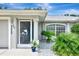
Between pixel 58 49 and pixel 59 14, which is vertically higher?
pixel 59 14

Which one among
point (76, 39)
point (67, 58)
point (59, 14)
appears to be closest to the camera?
point (67, 58)

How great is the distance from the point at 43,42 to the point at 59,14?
266 cm

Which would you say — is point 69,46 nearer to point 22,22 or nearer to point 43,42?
point 43,42

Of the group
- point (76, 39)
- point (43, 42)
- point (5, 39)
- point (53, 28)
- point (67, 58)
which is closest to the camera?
point (67, 58)

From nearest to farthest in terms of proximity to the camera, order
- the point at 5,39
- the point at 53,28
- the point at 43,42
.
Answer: the point at 53,28
the point at 43,42
the point at 5,39

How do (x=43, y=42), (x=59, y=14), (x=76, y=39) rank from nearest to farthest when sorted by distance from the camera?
(x=76, y=39), (x=59, y=14), (x=43, y=42)

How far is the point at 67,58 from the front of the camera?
5504mm

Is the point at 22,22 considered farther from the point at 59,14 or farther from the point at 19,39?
the point at 59,14

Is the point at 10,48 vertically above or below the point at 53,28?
below

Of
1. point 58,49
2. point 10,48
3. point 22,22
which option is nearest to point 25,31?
point 22,22

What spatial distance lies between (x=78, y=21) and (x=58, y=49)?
13.9 feet

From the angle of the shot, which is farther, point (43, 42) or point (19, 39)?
point (19, 39)

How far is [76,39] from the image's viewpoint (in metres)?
6.23

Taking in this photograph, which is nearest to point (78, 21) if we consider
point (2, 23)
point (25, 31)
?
point (25, 31)
